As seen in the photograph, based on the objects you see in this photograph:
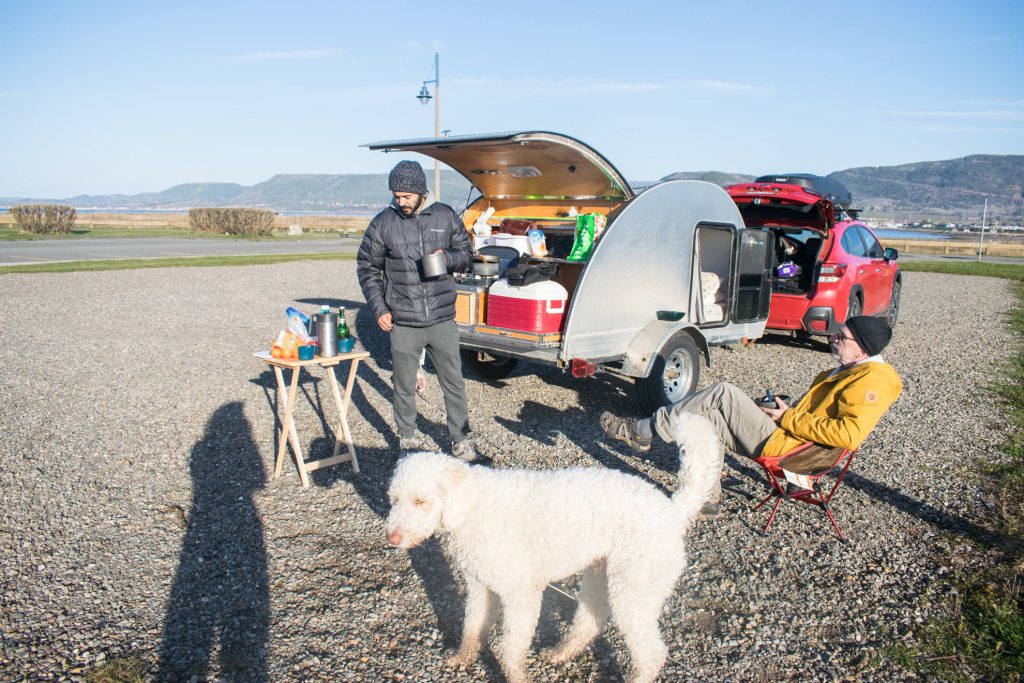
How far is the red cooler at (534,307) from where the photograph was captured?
636 centimetres

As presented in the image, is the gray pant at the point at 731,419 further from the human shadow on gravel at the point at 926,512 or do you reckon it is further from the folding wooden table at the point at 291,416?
the folding wooden table at the point at 291,416

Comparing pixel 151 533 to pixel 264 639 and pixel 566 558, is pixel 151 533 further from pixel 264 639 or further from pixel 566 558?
pixel 566 558

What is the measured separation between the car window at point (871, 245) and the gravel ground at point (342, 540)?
3.05 m

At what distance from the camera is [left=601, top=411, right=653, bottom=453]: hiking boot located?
4922 mm

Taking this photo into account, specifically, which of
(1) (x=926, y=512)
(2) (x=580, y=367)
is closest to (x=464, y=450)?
(2) (x=580, y=367)

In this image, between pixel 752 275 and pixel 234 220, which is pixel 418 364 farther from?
pixel 234 220

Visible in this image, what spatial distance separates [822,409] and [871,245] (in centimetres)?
843

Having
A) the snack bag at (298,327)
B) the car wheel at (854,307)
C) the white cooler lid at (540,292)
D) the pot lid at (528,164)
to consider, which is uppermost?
the pot lid at (528,164)

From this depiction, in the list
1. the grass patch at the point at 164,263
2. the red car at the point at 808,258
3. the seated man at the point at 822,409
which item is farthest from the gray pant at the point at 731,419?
the grass patch at the point at 164,263

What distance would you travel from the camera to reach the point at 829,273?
9.75m

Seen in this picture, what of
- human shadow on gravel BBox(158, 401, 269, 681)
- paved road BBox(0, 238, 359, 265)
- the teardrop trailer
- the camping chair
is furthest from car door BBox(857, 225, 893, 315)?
paved road BBox(0, 238, 359, 265)

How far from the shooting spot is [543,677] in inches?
126

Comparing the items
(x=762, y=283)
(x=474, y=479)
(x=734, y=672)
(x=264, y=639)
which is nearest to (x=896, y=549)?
(x=734, y=672)

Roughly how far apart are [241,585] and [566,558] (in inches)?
81.9
